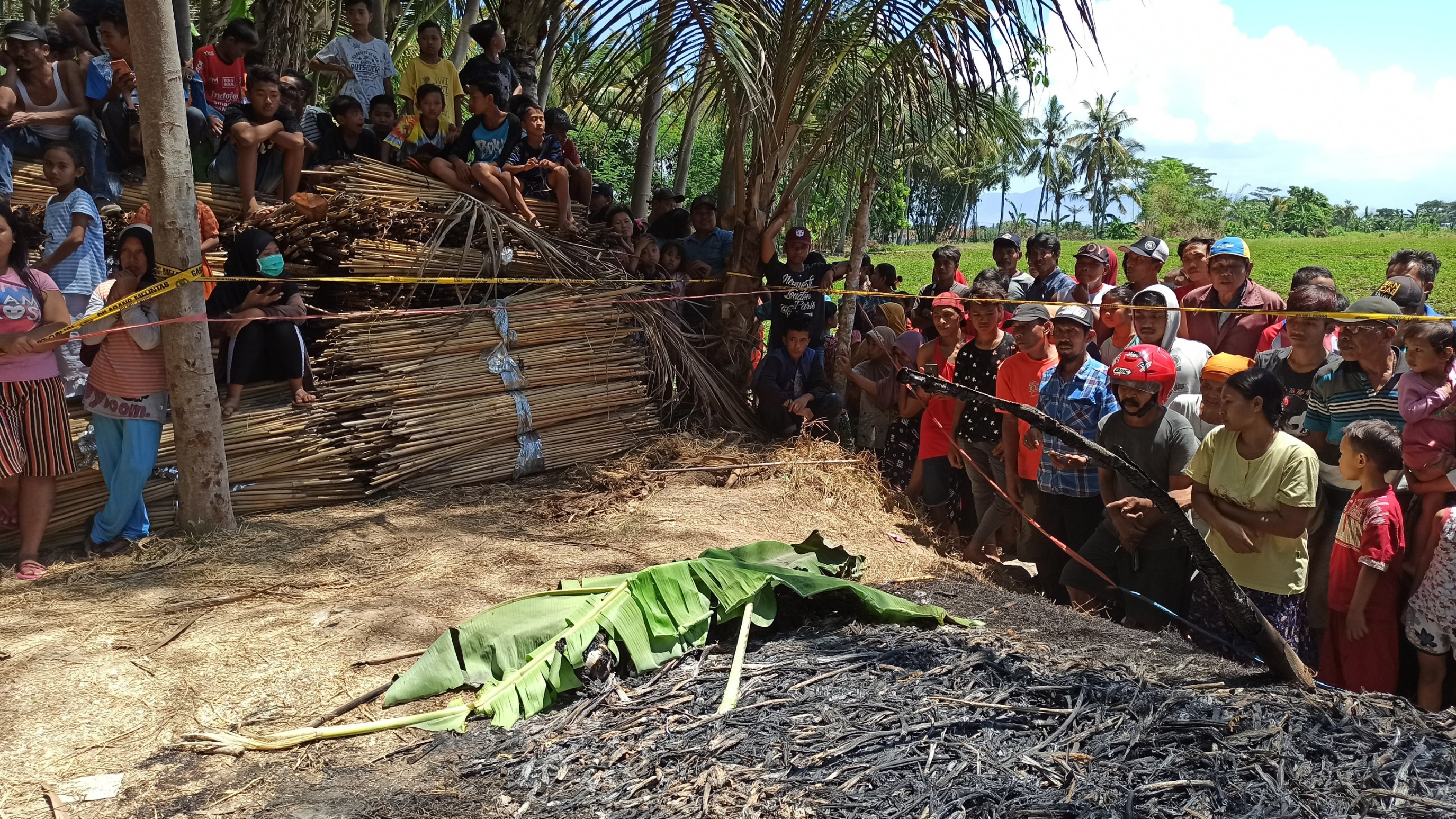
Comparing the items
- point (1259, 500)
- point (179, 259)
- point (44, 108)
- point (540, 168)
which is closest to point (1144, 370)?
point (1259, 500)

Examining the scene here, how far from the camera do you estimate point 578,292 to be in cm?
652

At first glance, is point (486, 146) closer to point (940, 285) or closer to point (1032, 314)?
point (940, 285)

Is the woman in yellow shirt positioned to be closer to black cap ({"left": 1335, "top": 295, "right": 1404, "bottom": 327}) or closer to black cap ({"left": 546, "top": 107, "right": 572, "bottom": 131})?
black cap ({"left": 1335, "top": 295, "right": 1404, "bottom": 327})

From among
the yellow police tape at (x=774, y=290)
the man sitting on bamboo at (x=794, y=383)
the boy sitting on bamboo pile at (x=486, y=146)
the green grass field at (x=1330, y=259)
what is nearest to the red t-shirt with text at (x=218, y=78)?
the boy sitting on bamboo pile at (x=486, y=146)

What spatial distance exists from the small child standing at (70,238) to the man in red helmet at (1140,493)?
500 centimetres

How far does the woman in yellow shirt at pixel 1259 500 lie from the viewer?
3881 millimetres

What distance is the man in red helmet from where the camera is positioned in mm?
4398

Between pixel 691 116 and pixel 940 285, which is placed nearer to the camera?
pixel 940 285

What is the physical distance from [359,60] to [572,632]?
6.06m

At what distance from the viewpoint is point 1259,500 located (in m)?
3.96

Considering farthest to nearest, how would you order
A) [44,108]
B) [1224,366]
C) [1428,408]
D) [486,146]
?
1. [486,146]
2. [44,108]
3. [1224,366]
4. [1428,408]

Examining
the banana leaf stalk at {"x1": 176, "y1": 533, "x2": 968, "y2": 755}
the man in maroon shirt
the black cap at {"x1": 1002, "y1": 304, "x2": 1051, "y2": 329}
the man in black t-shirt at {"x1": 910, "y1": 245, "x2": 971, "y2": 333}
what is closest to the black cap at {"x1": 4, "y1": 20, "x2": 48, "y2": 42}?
the banana leaf stalk at {"x1": 176, "y1": 533, "x2": 968, "y2": 755}

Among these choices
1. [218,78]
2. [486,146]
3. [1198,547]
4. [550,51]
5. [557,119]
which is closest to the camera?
[1198,547]

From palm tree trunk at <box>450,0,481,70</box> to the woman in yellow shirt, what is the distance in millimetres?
9310
